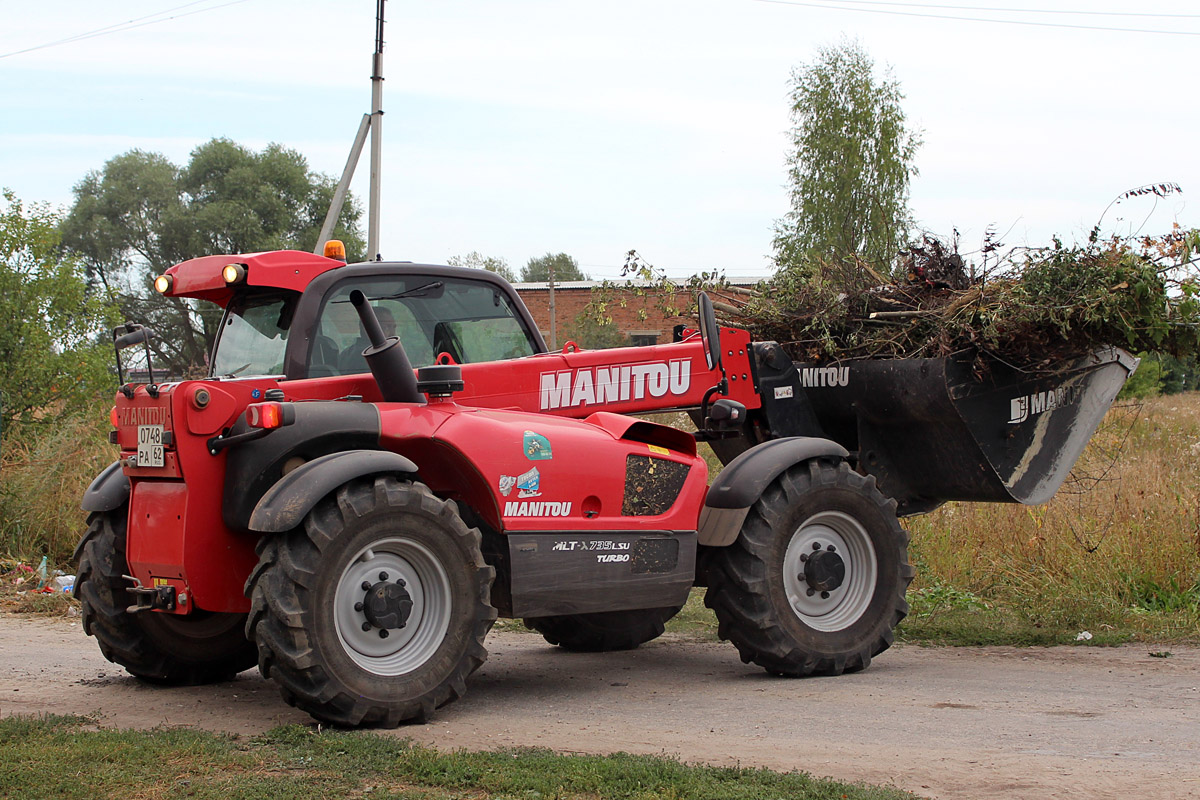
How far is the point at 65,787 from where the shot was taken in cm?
468

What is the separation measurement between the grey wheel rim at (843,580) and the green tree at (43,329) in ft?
37.1

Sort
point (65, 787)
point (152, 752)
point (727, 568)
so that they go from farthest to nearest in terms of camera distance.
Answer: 1. point (727, 568)
2. point (152, 752)
3. point (65, 787)

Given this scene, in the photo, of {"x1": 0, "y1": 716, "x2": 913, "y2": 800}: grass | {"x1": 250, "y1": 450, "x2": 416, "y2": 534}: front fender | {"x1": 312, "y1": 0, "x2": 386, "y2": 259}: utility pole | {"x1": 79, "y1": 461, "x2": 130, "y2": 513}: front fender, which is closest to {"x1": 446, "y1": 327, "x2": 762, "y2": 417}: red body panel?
{"x1": 250, "y1": 450, "x2": 416, "y2": 534}: front fender

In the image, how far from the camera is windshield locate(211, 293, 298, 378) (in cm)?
677

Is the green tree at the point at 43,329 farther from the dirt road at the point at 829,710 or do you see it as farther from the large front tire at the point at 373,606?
the large front tire at the point at 373,606

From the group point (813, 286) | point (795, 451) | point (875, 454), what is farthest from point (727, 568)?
point (813, 286)

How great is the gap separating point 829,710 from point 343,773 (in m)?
2.48

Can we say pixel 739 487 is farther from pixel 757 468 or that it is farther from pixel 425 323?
pixel 425 323

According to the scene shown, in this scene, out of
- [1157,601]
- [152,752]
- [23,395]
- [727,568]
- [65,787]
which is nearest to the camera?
[65,787]

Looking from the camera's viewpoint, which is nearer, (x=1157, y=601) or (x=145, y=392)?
(x=145, y=392)

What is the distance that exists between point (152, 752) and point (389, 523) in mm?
1393

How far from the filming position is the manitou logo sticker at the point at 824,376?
26.8ft

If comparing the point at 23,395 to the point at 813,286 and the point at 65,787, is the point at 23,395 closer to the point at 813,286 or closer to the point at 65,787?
the point at 813,286

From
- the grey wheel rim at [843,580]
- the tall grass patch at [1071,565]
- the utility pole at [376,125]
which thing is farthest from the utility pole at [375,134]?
the grey wheel rim at [843,580]
